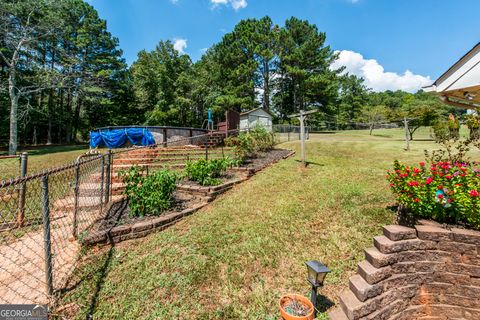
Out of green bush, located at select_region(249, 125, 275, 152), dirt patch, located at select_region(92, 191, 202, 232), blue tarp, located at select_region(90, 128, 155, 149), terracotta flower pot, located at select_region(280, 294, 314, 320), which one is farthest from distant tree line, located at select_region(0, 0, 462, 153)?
terracotta flower pot, located at select_region(280, 294, 314, 320)

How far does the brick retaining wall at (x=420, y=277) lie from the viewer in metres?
2.16

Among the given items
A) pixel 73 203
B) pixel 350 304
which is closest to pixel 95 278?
pixel 73 203

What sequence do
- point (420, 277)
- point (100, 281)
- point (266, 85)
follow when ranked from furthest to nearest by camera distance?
point (266, 85)
point (100, 281)
point (420, 277)

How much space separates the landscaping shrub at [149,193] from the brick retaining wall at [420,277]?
3.06 meters

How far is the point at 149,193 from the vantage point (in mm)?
3977

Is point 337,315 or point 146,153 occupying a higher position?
point 146,153

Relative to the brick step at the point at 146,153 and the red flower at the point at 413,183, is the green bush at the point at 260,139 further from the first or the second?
the red flower at the point at 413,183

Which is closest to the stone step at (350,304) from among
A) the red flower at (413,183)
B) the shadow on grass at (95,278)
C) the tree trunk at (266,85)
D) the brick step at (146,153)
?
the red flower at (413,183)

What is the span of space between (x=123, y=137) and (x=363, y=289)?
1347 centimetres

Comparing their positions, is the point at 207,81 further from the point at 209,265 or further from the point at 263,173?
the point at 209,265

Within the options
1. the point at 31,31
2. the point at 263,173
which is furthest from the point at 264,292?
the point at 31,31

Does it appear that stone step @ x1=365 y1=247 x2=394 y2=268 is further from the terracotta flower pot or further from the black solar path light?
the terracotta flower pot

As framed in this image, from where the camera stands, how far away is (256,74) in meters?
28.2

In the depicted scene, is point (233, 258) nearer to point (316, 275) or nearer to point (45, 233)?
point (316, 275)
